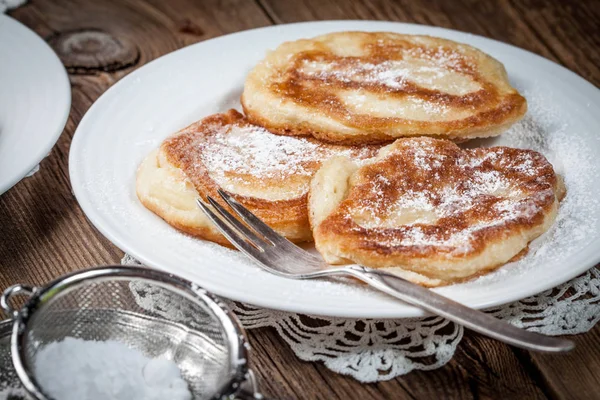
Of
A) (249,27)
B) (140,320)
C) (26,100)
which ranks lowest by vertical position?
(26,100)

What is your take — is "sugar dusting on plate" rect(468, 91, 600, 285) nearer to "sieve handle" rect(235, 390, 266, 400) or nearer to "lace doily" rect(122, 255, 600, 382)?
"lace doily" rect(122, 255, 600, 382)

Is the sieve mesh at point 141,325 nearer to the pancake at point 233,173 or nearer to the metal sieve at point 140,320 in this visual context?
the metal sieve at point 140,320

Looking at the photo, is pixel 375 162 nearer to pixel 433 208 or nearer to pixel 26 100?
pixel 433 208

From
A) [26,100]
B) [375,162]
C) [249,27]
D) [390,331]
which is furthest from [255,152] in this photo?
[249,27]

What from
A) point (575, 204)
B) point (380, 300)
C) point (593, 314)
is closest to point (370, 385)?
point (380, 300)

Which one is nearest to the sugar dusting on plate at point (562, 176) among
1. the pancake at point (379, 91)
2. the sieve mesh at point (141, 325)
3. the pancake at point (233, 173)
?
the pancake at point (379, 91)

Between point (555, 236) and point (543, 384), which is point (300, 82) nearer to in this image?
point (555, 236)
